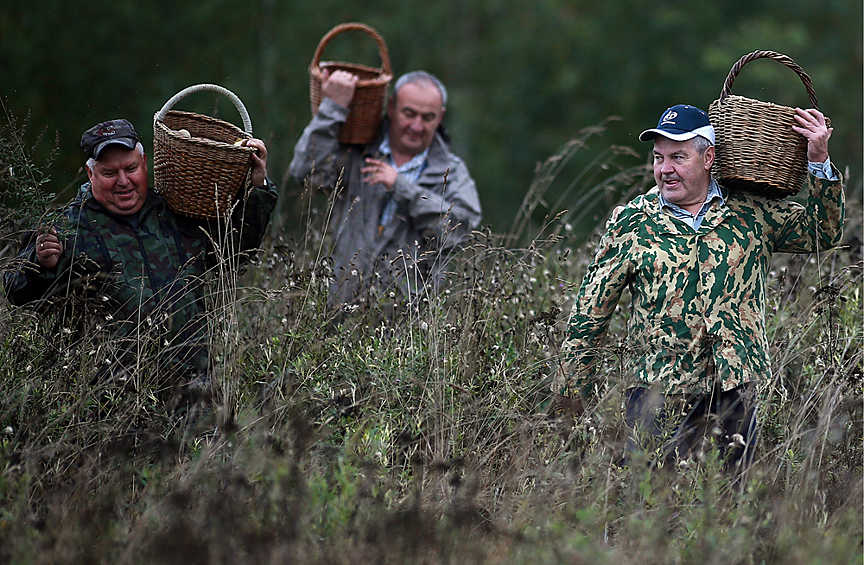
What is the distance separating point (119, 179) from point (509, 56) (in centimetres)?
1630

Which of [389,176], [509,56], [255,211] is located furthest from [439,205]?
[509,56]

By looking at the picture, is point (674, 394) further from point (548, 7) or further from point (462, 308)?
point (548, 7)

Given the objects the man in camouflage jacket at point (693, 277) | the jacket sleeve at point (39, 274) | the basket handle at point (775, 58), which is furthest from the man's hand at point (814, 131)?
the jacket sleeve at point (39, 274)

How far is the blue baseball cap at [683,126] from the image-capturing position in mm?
3527

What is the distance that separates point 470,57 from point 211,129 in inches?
637

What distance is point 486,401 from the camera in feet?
12.0

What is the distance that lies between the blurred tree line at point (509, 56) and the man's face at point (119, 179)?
26.3ft

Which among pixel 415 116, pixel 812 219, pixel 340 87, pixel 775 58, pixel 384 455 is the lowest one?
pixel 384 455

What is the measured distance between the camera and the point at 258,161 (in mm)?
3900

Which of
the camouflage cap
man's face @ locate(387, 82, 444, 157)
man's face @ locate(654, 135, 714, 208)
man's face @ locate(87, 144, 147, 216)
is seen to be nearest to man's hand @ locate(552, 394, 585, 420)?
man's face @ locate(654, 135, 714, 208)

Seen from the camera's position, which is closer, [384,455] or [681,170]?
[384,455]

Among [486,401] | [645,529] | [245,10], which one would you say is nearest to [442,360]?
[486,401]

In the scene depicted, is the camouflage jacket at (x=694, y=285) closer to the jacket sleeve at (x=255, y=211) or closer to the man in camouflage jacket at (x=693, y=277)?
the man in camouflage jacket at (x=693, y=277)

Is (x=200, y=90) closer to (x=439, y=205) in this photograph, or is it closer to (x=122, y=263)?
(x=122, y=263)
